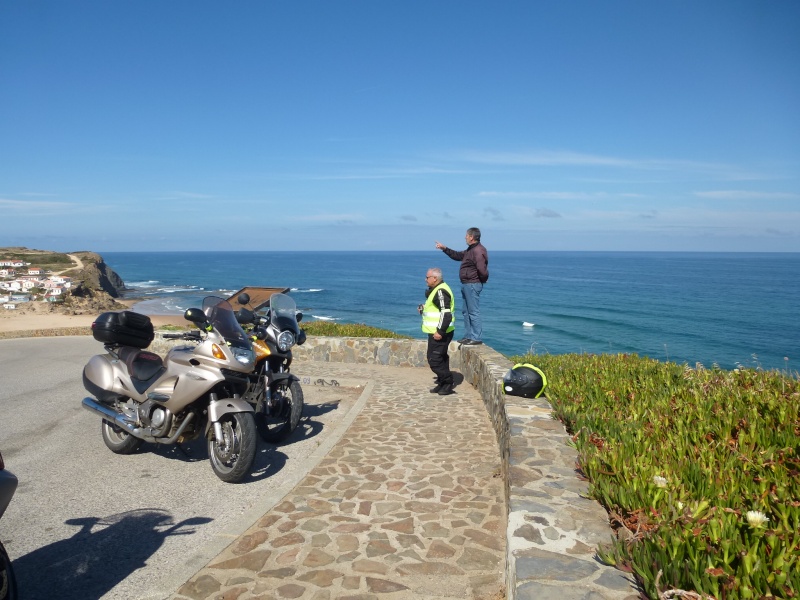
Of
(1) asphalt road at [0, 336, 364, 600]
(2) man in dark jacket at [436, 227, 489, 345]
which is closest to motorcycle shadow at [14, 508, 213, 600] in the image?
(1) asphalt road at [0, 336, 364, 600]

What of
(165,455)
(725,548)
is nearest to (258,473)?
(165,455)

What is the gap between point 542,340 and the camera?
144 ft

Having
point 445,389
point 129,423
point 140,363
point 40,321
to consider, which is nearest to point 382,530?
point 129,423

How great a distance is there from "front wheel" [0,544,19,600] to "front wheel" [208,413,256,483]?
2.30m

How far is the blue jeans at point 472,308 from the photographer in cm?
1076

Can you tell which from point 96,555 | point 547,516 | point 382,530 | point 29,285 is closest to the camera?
point 547,516

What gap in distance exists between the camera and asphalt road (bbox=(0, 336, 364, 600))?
162 inches

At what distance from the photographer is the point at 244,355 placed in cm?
605

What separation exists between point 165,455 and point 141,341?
1.40 meters

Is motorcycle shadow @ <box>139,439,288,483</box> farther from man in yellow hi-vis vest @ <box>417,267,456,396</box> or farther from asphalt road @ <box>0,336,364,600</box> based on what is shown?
man in yellow hi-vis vest @ <box>417,267,456,396</box>

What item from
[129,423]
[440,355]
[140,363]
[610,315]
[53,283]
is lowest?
[610,315]

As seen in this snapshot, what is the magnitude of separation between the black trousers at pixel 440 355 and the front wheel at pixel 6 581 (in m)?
6.76

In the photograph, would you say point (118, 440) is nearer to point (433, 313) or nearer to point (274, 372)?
point (274, 372)

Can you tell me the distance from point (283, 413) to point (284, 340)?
39.0 inches
